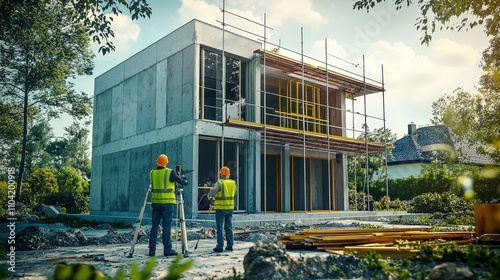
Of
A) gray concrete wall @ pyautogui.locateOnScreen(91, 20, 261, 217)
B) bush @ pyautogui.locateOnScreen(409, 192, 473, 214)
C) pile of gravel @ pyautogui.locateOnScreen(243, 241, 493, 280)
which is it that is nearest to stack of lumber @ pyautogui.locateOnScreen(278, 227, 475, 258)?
pile of gravel @ pyautogui.locateOnScreen(243, 241, 493, 280)

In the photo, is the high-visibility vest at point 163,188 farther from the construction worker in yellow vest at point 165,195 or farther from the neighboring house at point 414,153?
the neighboring house at point 414,153

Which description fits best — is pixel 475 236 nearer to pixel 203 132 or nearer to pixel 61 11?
pixel 203 132

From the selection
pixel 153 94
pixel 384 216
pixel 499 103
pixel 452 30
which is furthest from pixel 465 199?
pixel 153 94

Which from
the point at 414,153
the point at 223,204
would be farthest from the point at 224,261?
the point at 414,153

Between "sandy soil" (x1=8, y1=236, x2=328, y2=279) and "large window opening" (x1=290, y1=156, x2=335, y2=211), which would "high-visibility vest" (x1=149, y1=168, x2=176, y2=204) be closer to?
"sandy soil" (x1=8, y1=236, x2=328, y2=279)

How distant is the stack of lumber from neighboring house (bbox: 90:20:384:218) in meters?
5.46

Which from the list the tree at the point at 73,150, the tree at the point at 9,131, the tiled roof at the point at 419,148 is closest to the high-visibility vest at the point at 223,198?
the tree at the point at 9,131

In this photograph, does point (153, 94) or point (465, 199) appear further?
point (465, 199)

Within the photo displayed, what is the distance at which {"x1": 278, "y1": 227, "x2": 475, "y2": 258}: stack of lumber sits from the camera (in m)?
6.68

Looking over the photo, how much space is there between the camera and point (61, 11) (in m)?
26.0

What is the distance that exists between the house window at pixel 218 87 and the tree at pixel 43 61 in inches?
490

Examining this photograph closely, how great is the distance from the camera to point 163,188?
24.2 ft

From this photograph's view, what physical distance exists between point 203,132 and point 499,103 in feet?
53.2

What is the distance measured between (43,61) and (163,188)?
22929 mm
